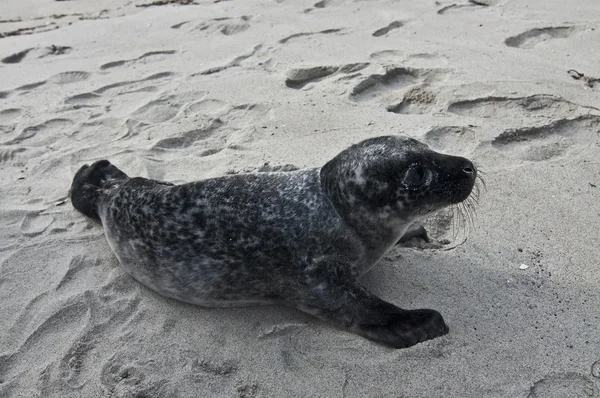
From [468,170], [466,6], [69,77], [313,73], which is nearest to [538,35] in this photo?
[466,6]

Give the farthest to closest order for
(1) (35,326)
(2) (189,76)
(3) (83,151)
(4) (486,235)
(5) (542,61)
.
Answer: (2) (189,76), (5) (542,61), (3) (83,151), (4) (486,235), (1) (35,326)

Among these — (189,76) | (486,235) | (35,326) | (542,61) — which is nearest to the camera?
(35,326)

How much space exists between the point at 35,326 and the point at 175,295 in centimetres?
74

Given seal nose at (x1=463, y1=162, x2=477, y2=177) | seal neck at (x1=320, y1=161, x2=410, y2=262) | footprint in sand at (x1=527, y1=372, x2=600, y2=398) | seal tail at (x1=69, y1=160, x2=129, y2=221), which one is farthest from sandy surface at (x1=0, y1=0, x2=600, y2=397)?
seal nose at (x1=463, y1=162, x2=477, y2=177)

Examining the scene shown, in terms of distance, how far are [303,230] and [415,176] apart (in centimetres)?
65

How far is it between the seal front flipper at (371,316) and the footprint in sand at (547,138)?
5.93 ft

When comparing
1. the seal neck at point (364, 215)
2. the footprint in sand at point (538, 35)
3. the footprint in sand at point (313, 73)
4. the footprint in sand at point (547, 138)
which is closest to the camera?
the seal neck at point (364, 215)

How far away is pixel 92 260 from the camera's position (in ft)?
13.5

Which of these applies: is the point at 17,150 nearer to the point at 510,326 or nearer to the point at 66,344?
the point at 66,344

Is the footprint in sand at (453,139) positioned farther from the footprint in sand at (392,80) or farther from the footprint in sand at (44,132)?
the footprint in sand at (44,132)

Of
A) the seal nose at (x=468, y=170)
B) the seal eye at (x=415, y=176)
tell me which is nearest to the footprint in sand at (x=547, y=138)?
the seal nose at (x=468, y=170)

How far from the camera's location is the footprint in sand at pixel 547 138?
15.3ft

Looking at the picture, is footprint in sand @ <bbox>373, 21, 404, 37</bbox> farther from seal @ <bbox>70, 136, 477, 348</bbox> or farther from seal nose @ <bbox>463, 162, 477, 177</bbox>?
seal nose @ <bbox>463, 162, 477, 177</bbox>

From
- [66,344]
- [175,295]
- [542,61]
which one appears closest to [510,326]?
[175,295]
